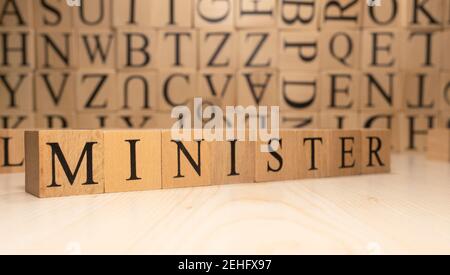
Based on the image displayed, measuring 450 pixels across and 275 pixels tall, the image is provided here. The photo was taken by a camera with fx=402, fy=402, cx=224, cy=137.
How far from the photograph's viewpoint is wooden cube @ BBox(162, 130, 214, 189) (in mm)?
626

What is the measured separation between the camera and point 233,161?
0.67 m

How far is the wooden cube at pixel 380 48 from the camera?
1382 mm

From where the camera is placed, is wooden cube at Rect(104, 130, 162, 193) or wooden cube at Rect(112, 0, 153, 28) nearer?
wooden cube at Rect(104, 130, 162, 193)

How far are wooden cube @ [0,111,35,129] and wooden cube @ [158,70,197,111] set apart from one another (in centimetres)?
44

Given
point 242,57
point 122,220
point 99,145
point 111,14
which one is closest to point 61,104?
point 111,14

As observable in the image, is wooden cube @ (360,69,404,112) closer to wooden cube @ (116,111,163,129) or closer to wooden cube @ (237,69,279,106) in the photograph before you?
wooden cube @ (237,69,279,106)

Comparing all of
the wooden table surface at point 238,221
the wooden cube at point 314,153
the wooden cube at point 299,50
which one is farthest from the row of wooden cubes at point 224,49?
the wooden table surface at point 238,221

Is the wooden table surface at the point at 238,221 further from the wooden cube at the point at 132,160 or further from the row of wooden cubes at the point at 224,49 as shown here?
the row of wooden cubes at the point at 224,49

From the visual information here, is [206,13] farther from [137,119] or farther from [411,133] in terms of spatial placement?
[411,133]

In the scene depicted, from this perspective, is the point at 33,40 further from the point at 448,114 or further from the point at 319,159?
the point at 448,114

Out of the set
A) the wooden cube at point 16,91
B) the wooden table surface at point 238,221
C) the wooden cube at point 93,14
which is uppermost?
the wooden cube at point 93,14

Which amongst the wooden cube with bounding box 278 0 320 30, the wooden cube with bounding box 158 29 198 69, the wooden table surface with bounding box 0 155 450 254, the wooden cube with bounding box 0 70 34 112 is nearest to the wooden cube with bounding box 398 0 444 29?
the wooden cube with bounding box 278 0 320 30

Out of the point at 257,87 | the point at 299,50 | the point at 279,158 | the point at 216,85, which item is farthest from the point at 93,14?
the point at 279,158

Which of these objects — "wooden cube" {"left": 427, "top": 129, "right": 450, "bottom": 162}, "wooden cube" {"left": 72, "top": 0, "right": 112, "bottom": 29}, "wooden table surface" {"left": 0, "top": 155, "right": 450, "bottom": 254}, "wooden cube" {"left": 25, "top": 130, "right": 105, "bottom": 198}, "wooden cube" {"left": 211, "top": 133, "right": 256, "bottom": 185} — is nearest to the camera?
"wooden table surface" {"left": 0, "top": 155, "right": 450, "bottom": 254}
